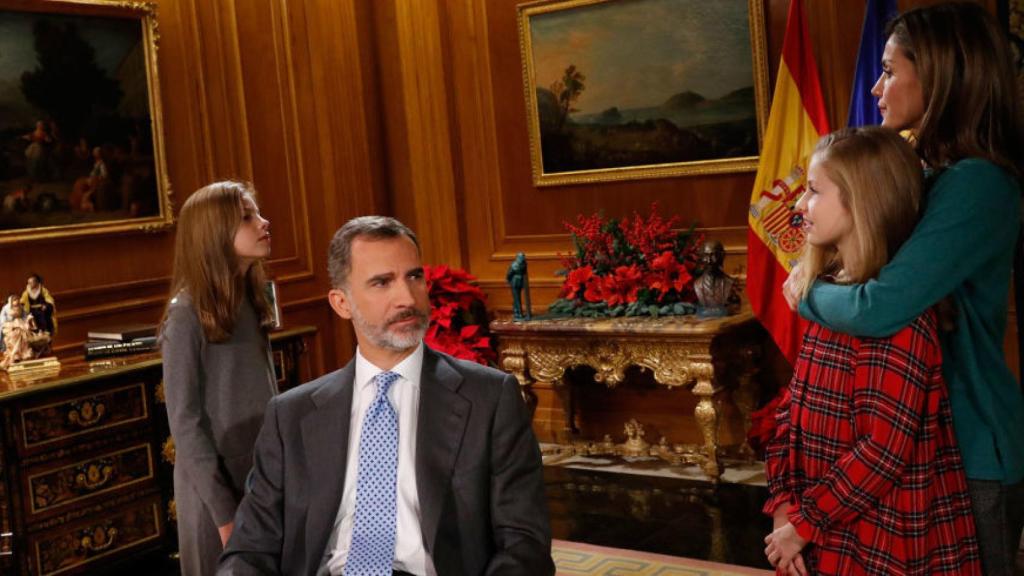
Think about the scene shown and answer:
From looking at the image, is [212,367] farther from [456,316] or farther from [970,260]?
[456,316]

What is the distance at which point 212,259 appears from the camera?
10.4 feet

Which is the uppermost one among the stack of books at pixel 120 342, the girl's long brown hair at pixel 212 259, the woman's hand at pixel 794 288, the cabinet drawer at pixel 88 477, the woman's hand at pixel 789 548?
the girl's long brown hair at pixel 212 259

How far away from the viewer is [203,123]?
574cm

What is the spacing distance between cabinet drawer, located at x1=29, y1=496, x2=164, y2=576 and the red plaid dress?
3.21 metres

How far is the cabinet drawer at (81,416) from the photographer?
4074 mm

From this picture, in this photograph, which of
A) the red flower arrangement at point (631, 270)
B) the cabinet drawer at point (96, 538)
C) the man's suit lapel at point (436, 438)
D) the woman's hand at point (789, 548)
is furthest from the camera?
the red flower arrangement at point (631, 270)

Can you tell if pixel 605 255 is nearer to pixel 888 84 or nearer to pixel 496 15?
pixel 496 15

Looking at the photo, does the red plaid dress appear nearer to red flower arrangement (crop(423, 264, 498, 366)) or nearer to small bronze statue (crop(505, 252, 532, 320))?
small bronze statue (crop(505, 252, 532, 320))

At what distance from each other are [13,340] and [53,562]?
3.08 feet

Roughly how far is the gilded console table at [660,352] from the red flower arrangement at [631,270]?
0.49 feet

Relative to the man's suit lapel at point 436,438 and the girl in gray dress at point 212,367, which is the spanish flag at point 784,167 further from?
the man's suit lapel at point 436,438

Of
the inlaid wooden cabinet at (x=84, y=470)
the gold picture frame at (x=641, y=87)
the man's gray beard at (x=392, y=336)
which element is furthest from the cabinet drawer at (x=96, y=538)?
the gold picture frame at (x=641, y=87)

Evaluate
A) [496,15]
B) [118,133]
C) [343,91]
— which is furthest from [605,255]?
[118,133]

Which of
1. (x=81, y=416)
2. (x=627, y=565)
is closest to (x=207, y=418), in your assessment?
(x=81, y=416)
